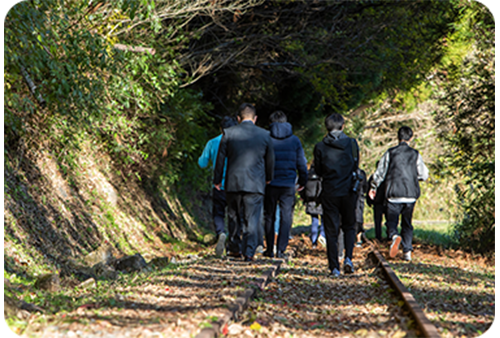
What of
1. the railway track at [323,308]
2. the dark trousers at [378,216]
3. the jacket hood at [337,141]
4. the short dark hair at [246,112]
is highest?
the short dark hair at [246,112]

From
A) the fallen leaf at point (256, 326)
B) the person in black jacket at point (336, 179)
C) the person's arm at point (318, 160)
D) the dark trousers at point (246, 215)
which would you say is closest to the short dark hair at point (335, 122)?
the person in black jacket at point (336, 179)

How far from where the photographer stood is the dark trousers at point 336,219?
8.41m

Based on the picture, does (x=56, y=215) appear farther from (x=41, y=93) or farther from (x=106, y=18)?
(x=106, y=18)

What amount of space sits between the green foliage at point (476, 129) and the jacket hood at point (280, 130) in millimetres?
4842

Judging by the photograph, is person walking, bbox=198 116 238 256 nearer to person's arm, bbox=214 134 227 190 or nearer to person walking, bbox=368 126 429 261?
person's arm, bbox=214 134 227 190

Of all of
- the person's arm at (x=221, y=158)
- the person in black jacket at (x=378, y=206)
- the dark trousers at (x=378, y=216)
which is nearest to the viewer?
the person's arm at (x=221, y=158)

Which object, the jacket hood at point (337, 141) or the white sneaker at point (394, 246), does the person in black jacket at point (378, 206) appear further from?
the jacket hood at point (337, 141)

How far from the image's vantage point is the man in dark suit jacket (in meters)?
8.45

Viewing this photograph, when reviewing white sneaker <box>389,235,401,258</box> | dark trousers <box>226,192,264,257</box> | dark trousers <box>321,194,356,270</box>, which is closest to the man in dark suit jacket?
dark trousers <box>226,192,264,257</box>

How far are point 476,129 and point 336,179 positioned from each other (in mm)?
6358

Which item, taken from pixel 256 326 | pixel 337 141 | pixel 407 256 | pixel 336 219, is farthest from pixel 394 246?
pixel 256 326

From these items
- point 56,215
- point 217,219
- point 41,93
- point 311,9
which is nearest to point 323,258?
point 217,219

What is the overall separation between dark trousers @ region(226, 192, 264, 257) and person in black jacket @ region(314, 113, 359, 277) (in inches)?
38.2

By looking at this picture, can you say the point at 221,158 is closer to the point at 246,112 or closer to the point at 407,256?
the point at 246,112
